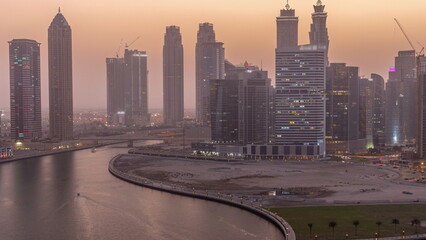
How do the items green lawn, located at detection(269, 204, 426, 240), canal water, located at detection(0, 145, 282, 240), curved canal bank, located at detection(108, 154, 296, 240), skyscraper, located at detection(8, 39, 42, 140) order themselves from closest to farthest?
green lawn, located at detection(269, 204, 426, 240), curved canal bank, located at detection(108, 154, 296, 240), canal water, located at detection(0, 145, 282, 240), skyscraper, located at detection(8, 39, 42, 140)

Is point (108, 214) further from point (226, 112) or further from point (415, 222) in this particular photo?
point (226, 112)

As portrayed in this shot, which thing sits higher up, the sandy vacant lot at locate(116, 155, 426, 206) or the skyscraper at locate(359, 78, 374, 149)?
the skyscraper at locate(359, 78, 374, 149)

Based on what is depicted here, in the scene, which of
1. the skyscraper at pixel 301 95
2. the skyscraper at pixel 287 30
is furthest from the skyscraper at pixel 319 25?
the skyscraper at pixel 301 95

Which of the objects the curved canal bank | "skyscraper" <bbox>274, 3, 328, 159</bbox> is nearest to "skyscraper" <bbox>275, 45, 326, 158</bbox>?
"skyscraper" <bbox>274, 3, 328, 159</bbox>

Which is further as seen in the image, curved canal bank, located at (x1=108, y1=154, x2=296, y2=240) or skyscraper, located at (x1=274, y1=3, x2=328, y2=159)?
skyscraper, located at (x1=274, y1=3, x2=328, y2=159)

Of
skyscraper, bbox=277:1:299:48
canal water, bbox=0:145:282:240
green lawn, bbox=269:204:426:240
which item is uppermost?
skyscraper, bbox=277:1:299:48

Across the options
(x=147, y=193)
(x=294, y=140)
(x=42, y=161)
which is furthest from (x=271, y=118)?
(x=147, y=193)

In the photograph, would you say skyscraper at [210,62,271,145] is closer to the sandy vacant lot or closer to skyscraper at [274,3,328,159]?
skyscraper at [274,3,328,159]

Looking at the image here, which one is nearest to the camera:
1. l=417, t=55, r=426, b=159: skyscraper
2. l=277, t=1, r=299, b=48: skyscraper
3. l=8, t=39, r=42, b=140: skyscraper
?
l=417, t=55, r=426, b=159: skyscraper
